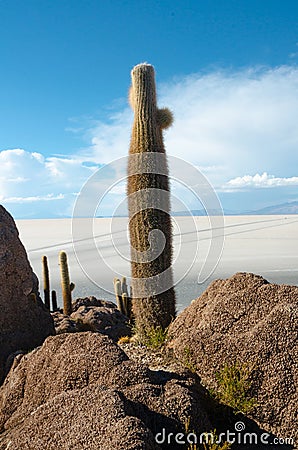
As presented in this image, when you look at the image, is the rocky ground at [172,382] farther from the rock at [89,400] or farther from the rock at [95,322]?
the rock at [95,322]

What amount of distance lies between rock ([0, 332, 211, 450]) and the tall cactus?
2.71 m

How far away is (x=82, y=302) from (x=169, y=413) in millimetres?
7726

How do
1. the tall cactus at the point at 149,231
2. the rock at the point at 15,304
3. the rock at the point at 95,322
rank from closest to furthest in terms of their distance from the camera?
the rock at the point at 15,304, the tall cactus at the point at 149,231, the rock at the point at 95,322

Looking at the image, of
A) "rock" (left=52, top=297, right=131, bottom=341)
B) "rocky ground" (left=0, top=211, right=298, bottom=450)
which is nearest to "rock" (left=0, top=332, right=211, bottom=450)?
"rocky ground" (left=0, top=211, right=298, bottom=450)

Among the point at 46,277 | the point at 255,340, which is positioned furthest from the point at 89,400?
the point at 46,277

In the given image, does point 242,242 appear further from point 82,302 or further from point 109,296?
point 82,302

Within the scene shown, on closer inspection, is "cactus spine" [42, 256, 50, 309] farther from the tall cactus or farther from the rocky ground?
the rocky ground

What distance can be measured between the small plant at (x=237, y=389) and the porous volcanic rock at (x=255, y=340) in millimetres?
52

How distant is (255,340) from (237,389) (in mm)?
453

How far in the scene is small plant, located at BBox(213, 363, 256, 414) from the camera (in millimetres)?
4059

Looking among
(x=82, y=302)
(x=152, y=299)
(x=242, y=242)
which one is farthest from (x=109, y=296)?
(x=242, y=242)

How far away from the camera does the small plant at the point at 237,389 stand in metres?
4.06

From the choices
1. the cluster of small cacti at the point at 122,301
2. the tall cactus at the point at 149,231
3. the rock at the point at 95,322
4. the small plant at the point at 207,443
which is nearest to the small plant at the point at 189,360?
the small plant at the point at 207,443

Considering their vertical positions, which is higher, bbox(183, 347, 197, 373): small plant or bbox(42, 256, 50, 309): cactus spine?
bbox(42, 256, 50, 309): cactus spine
